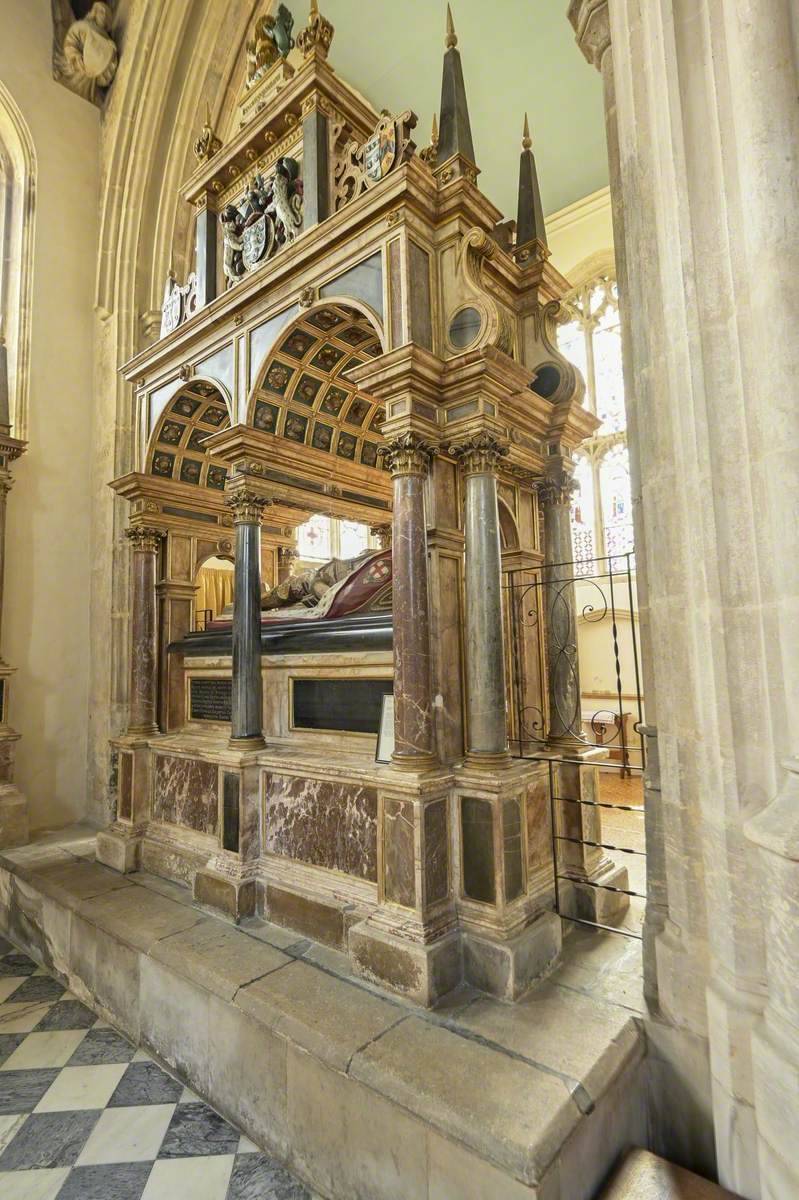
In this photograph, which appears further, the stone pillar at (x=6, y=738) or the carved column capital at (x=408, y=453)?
the stone pillar at (x=6, y=738)

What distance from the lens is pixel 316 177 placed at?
Answer: 3346 mm

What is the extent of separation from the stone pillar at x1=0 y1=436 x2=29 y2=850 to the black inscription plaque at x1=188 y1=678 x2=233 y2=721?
189 cm

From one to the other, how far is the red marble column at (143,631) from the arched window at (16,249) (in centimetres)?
227

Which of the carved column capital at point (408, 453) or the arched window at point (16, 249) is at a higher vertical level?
the arched window at point (16, 249)

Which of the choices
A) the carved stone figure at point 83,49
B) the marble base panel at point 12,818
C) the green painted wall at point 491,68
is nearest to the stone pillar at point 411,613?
the marble base panel at point 12,818

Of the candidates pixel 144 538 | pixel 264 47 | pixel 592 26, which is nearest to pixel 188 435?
pixel 144 538

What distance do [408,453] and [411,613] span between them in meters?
0.76

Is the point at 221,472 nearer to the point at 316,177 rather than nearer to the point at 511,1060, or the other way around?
the point at 316,177

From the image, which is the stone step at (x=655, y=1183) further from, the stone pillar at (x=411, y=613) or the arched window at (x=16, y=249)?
the arched window at (x=16, y=249)

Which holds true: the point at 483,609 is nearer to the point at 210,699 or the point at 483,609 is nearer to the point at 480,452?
the point at 480,452

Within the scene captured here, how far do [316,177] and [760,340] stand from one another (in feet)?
9.20

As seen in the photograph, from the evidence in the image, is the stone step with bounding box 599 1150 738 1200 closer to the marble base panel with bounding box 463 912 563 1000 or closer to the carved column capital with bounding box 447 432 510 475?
the marble base panel with bounding box 463 912 563 1000

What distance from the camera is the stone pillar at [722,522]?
1611 mm

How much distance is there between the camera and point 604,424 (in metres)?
9.14
